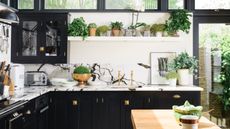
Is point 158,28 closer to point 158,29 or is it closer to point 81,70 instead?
point 158,29

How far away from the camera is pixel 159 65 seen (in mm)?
5004

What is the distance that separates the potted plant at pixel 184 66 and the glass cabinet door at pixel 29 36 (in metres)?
2.23

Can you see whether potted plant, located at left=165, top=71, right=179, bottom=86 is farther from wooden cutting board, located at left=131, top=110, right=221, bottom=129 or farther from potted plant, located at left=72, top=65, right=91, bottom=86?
wooden cutting board, located at left=131, top=110, right=221, bottom=129

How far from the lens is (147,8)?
5.10 m

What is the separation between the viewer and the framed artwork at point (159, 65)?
4.98 meters

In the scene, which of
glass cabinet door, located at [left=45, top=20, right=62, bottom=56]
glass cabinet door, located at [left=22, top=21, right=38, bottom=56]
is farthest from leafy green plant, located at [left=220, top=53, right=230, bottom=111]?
glass cabinet door, located at [left=22, top=21, right=38, bottom=56]

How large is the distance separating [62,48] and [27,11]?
0.86 meters

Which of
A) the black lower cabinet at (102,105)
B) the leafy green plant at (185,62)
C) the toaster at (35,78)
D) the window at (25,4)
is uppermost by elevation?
the window at (25,4)

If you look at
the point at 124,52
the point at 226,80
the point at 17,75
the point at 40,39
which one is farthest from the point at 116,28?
the point at 226,80

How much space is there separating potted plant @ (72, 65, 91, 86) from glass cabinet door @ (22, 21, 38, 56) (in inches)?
28.7

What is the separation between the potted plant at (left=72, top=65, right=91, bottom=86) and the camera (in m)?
4.70

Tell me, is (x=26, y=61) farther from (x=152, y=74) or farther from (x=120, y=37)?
(x=152, y=74)

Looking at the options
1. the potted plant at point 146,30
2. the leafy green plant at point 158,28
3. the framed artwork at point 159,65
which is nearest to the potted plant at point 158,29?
the leafy green plant at point 158,28

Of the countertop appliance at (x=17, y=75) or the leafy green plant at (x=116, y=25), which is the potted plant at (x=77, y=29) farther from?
the countertop appliance at (x=17, y=75)
